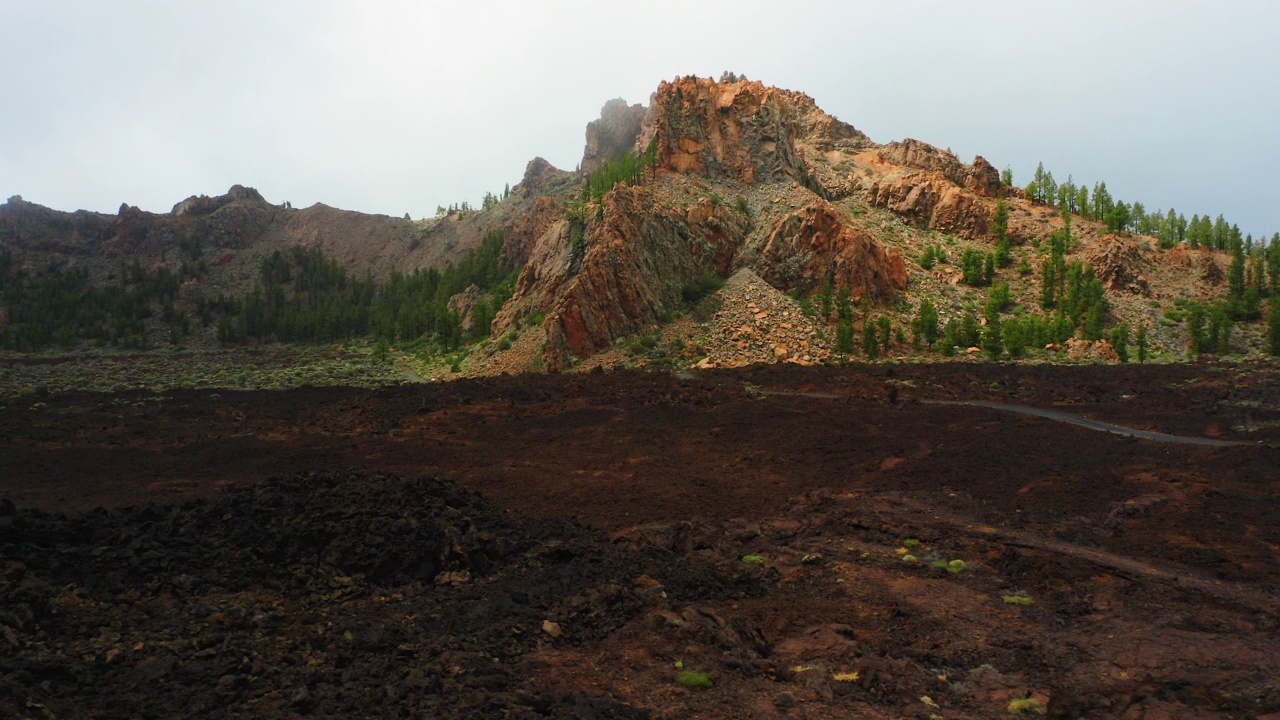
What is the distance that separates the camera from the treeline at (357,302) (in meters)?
69.7

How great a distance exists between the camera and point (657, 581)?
1151 centimetres

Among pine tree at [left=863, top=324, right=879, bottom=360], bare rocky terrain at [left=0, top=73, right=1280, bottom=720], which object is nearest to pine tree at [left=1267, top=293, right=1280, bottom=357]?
bare rocky terrain at [left=0, top=73, right=1280, bottom=720]

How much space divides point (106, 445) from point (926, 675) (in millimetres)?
27151

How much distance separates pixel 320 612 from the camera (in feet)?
31.3

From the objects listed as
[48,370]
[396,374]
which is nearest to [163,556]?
[396,374]

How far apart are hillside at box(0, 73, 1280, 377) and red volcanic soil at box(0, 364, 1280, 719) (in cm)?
2775

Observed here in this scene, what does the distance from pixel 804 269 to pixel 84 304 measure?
318 feet

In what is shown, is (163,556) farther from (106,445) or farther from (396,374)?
(396,374)

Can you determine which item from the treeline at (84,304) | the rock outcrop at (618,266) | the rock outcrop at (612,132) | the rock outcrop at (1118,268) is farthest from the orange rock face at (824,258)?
the treeline at (84,304)

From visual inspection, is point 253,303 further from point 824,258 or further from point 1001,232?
point 1001,232

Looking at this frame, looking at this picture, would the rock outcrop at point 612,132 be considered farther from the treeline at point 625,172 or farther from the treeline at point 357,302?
the treeline at point 625,172

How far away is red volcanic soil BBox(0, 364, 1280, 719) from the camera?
7.82 metres

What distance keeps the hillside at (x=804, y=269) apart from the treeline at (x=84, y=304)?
4127mm

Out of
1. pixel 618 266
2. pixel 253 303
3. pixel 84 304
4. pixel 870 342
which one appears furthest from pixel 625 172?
pixel 84 304
